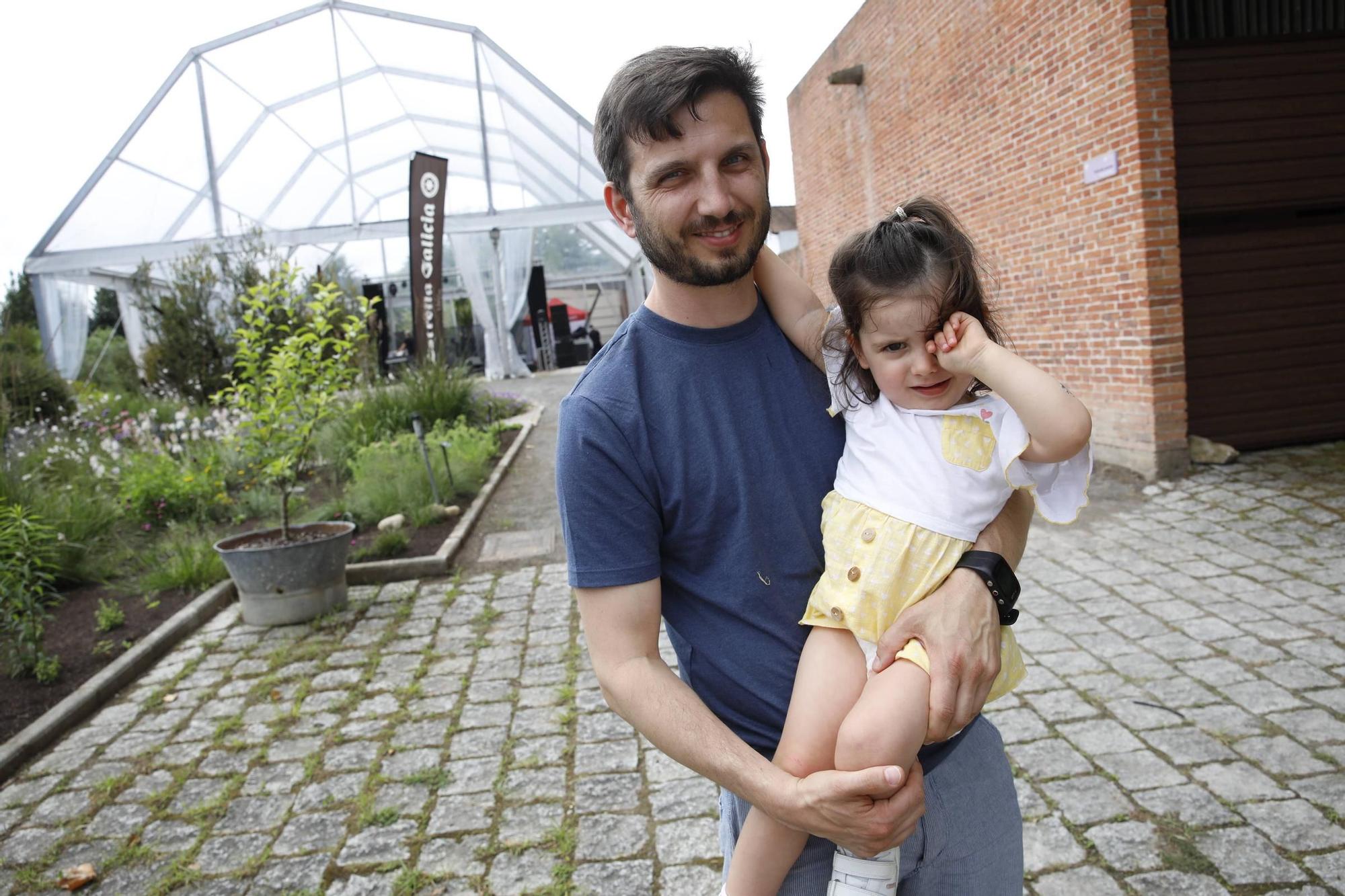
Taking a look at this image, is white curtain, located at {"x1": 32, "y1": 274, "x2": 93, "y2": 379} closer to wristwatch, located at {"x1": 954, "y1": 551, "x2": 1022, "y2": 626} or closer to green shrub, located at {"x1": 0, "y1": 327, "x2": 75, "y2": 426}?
green shrub, located at {"x1": 0, "y1": 327, "x2": 75, "y2": 426}

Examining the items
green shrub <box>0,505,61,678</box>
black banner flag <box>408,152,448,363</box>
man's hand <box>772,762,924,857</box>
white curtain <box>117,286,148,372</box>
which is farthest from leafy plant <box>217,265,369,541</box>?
white curtain <box>117,286,148,372</box>

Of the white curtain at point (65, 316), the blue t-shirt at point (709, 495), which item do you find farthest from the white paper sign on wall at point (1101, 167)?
the white curtain at point (65, 316)

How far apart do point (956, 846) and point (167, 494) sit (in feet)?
27.1

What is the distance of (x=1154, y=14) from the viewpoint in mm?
6988

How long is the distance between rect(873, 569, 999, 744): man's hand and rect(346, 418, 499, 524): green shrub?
6.73 m

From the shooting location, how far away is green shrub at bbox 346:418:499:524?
796cm

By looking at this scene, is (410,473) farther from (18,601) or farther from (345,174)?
(345,174)

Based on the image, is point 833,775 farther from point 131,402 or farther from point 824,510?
point 131,402

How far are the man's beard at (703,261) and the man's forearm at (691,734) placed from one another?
634 mm

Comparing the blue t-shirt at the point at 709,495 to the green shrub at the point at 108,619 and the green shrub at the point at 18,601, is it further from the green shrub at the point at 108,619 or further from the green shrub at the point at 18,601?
the green shrub at the point at 108,619

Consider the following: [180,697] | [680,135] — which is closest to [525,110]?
[180,697]

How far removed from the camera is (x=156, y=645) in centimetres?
546

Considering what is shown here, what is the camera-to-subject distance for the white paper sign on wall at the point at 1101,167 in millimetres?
7395

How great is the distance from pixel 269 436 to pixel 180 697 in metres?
1.95
